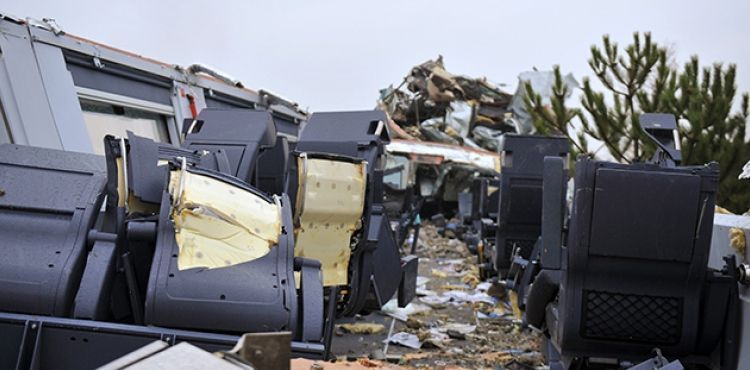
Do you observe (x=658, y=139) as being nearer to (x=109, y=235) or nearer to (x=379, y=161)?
(x=379, y=161)

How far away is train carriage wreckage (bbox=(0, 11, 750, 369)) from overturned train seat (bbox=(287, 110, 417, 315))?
14mm

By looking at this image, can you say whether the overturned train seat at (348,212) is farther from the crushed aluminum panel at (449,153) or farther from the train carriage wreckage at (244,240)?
the crushed aluminum panel at (449,153)

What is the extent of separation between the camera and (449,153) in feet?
58.5

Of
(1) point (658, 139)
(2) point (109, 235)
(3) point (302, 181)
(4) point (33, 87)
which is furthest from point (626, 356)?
(4) point (33, 87)

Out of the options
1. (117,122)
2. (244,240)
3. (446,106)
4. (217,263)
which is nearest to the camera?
(217,263)

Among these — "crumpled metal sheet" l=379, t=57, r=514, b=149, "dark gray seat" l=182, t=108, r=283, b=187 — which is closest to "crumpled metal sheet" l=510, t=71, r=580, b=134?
"crumpled metal sheet" l=379, t=57, r=514, b=149

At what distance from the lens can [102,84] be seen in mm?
5477

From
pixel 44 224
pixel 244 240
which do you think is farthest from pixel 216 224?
pixel 44 224

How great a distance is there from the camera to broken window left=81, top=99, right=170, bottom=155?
210 inches

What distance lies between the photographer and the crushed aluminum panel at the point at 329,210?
15.3 feet

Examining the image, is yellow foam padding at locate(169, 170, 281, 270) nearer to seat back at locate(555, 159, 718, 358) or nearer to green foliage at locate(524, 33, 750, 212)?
seat back at locate(555, 159, 718, 358)

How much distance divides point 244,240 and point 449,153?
49.6ft

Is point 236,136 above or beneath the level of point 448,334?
above

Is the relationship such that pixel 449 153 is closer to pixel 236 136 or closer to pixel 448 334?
pixel 448 334
